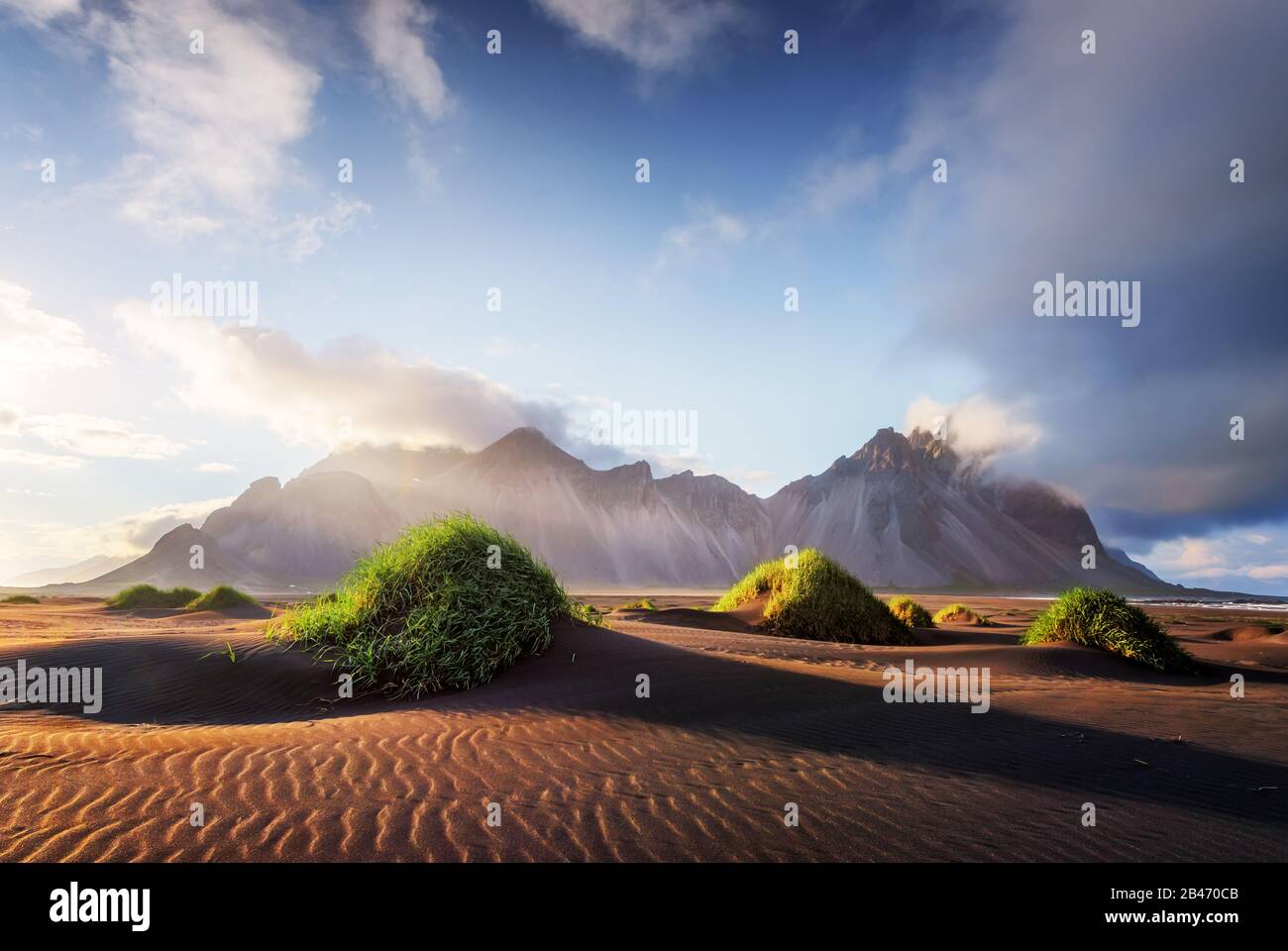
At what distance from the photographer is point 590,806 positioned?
389 cm

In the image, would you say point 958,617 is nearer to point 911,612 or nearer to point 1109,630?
point 911,612

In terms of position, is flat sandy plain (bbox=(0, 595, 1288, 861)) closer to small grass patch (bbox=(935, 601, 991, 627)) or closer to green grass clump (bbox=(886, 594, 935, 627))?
green grass clump (bbox=(886, 594, 935, 627))

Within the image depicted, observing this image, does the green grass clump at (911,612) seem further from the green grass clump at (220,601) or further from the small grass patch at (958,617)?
the green grass clump at (220,601)

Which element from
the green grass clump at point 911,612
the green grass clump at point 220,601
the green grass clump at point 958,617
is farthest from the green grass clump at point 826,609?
the green grass clump at point 220,601

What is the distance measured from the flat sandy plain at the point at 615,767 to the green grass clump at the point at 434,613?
0.40m

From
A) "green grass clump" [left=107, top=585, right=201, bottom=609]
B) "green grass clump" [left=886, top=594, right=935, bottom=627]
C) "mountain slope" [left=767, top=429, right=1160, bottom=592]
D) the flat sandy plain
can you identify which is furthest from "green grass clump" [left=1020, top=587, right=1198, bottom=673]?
"mountain slope" [left=767, top=429, right=1160, bottom=592]

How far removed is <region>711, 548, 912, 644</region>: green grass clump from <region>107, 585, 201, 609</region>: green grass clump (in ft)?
87.1

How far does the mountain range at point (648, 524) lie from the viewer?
92.1 m

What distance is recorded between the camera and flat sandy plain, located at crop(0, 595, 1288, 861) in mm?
3420

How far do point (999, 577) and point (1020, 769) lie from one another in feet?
473

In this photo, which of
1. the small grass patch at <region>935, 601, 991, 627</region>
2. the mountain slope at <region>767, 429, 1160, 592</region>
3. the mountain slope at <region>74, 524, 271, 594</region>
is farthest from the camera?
the mountain slope at <region>767, 429, 1160, 592</region>
